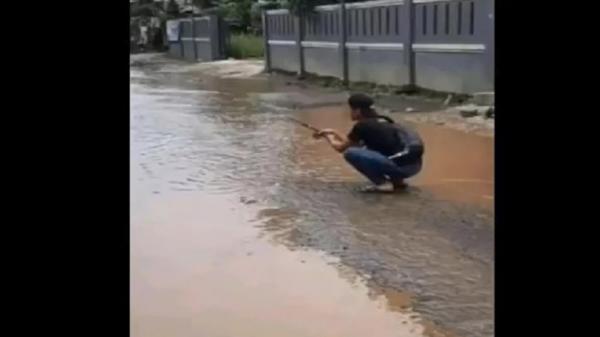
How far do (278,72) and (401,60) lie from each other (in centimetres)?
824

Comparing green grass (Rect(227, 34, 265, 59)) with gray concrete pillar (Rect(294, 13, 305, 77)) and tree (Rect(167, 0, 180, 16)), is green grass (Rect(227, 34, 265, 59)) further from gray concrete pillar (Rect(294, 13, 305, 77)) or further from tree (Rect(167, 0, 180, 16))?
gray concrete pillar (Rect(294, 13, 305, 77))

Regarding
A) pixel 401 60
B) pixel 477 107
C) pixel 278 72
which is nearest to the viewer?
pixel 477 107

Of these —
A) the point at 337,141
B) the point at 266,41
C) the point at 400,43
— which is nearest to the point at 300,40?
the point at 266,41

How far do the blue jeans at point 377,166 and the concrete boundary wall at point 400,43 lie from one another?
5413mm

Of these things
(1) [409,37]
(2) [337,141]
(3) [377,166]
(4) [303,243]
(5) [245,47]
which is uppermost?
(1) [409,37]

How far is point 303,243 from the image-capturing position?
6.02m

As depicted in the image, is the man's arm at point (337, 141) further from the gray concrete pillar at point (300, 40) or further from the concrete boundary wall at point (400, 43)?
the gray concrete pillar at point (300, 40)

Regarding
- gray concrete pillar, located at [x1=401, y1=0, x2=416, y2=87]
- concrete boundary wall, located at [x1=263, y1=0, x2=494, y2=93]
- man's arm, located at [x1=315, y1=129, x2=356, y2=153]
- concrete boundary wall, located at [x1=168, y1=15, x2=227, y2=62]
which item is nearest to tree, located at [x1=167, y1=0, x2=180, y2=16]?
concrete boundary wall, located at [x1=168, y1=15, x2=227, y2=62]

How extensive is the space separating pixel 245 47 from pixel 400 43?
15.0 metres

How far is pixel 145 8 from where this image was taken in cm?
3759

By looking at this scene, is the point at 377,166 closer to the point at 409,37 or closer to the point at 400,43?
the point at 409,37

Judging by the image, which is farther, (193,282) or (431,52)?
(431,52)

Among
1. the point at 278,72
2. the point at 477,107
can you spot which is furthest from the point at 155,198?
the point at 278,72
